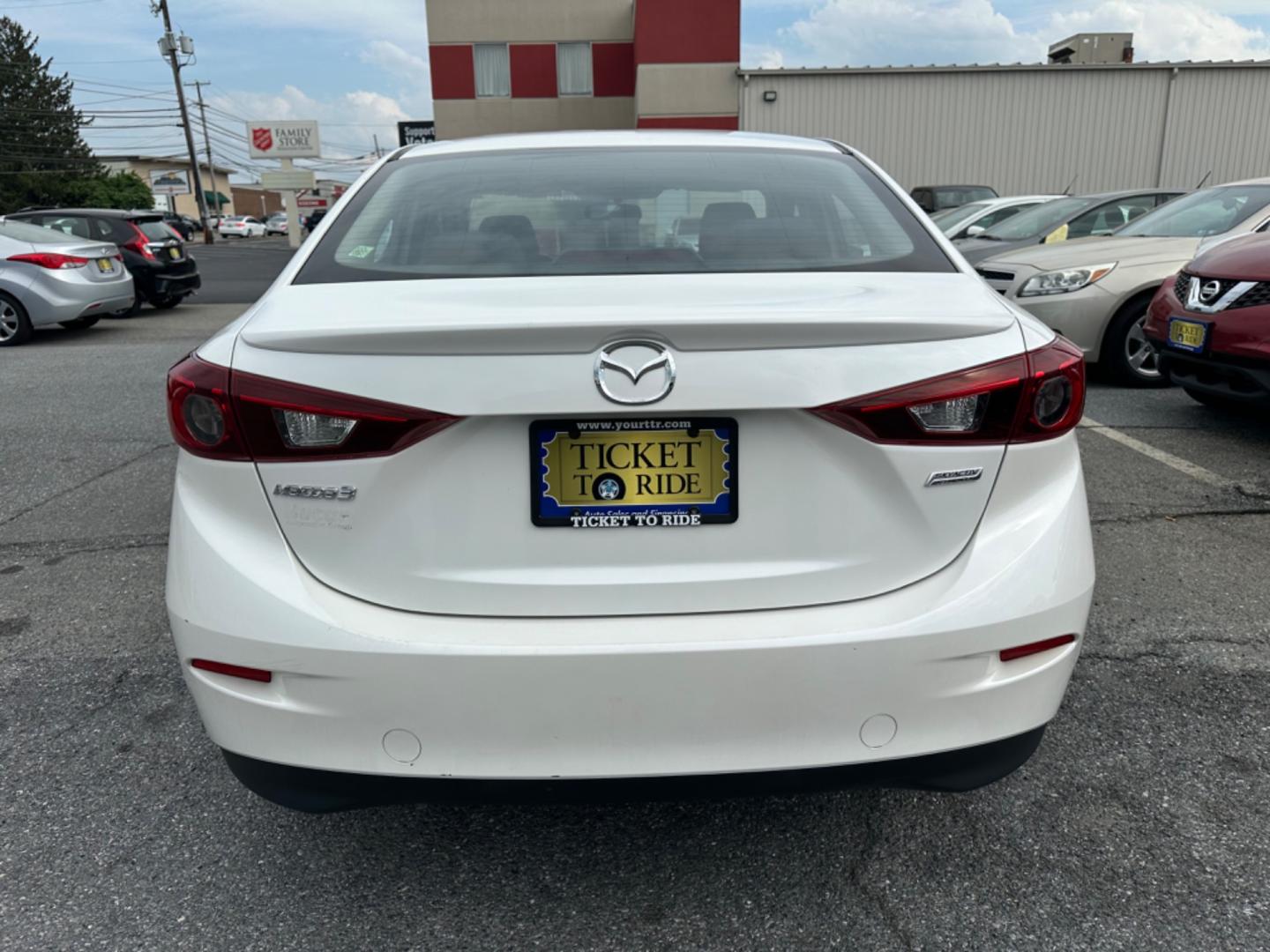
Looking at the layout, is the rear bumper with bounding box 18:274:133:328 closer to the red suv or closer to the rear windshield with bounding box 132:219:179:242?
the rear windshield with bounding box 132:219:179:242

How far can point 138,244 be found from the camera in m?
13.4

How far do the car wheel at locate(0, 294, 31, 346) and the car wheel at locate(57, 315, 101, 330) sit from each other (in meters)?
0.37

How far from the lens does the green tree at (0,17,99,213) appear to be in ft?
180

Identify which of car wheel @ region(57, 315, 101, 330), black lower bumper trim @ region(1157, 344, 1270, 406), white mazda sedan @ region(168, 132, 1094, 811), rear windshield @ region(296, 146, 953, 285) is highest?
rear windshield @ region(296, 146, 953, 285)

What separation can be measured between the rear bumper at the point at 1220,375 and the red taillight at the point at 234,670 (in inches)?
201

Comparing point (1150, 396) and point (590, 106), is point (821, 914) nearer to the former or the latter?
point (1150, 396)

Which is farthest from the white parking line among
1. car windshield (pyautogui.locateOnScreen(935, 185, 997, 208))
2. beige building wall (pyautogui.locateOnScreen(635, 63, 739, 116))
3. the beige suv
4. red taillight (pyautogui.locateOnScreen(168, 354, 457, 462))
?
beige building wall (pyautogui.locateOnScreen(635, 63, 739, 116))

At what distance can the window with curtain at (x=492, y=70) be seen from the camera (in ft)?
110

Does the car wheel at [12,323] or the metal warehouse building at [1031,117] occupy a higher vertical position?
the metal warehouse building at [1031,117]

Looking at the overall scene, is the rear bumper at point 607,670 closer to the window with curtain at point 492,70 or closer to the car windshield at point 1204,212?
the car windshield at point 1204,212

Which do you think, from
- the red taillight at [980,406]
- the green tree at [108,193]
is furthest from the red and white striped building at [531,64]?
the red taillight at [980,406]

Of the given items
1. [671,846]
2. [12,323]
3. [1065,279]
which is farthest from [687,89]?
[671,846]

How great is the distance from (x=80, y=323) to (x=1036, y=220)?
35.8 feet

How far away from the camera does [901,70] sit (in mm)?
23641
